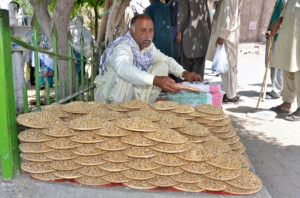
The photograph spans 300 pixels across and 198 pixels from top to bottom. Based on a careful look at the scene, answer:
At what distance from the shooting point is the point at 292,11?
4.08 metres

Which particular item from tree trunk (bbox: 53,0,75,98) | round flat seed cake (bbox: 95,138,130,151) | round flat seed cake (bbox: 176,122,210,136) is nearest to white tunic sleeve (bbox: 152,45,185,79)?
tree trunk (bbox: 53,0,75,98)

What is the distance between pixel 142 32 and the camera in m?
2.92

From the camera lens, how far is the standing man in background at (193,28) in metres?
4.74

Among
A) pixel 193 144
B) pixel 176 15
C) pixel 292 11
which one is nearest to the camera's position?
pixel 193 144

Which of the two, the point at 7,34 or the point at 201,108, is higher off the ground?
the point at 7,34

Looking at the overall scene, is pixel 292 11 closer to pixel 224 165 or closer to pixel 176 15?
pixel 176 15

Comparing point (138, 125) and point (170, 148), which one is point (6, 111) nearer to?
point (138, 125)

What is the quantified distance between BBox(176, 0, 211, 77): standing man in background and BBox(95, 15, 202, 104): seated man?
4.97 feet

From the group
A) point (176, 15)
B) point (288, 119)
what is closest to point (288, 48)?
point (288, 119)

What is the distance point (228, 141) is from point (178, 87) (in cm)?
60

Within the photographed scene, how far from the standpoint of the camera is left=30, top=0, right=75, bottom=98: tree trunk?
2934 millimetres

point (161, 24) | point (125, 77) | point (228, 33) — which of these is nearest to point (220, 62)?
point (228, 33)

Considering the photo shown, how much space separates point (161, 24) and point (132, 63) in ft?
7.39

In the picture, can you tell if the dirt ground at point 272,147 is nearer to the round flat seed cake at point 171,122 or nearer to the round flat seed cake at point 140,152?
the round flat seed cake at point 171,122
